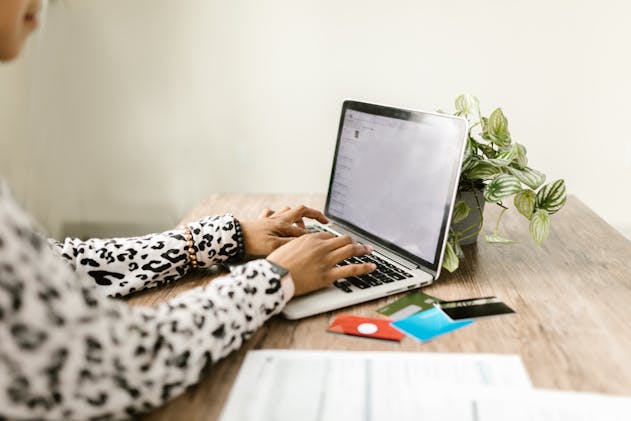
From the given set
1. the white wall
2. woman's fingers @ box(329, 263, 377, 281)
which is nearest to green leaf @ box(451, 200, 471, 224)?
woman's fingers @ box(329, 263, 377, 281)

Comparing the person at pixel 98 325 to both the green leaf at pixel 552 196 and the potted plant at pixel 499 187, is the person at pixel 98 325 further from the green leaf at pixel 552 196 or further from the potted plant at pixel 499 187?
the green leaf at pixel 552 196

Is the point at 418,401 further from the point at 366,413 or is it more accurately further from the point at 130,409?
the point at 130,409

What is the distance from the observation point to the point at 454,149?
3.14ft

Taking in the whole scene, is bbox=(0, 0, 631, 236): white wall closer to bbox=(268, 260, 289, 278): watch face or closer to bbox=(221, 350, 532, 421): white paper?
bbox=(268, 260, 289, 278): watch face

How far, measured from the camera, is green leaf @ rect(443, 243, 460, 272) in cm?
97

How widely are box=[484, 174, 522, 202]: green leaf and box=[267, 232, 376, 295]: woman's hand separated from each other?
26 centimetres

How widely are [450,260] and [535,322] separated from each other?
0.19m

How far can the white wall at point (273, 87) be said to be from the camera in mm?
1954

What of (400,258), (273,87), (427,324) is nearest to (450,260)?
(400,258)

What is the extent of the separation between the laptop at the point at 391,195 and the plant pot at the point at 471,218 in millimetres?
122

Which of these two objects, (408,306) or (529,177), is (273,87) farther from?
(408,306)

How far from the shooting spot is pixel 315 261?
87 cm

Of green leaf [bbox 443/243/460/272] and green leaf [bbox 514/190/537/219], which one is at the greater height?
green leaf [bbox 514/190/537/219]

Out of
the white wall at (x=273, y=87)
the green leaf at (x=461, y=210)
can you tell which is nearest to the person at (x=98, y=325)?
the green leaf at (x=461, y=210)
